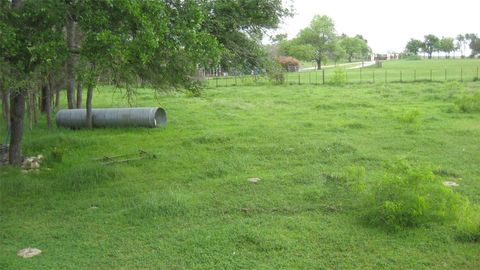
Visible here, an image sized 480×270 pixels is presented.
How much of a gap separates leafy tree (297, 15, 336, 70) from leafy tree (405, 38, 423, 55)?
186 feet

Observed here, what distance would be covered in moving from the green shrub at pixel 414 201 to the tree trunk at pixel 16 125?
844 cm

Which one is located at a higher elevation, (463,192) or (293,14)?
(293,14)

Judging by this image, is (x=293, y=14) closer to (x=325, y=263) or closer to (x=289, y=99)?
(x=325, y=263)

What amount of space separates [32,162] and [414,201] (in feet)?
29.3

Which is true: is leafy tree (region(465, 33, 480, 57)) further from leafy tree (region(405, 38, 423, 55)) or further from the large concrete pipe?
the large concrete pipe

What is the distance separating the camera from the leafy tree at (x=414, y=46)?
136800 millimetres

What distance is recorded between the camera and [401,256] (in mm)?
6461

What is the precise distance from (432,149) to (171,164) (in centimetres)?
702

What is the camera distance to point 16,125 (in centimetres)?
1137

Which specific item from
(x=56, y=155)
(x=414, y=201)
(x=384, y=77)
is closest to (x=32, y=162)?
(x=56, y=155)

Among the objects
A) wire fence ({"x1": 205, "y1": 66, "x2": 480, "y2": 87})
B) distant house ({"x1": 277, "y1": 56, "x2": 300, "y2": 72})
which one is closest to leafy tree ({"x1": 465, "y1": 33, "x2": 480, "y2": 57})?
distant house ({"x1": 277, "y1": 56, "x2": 300, "y2": 72})

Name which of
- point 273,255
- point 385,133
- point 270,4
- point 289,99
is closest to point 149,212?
point 273,255

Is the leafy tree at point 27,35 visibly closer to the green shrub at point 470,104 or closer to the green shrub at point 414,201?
the green shrub at point 414,201

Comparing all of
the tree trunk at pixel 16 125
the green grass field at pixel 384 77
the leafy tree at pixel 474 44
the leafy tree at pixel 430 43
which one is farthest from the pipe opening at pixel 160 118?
the leafy tree at pixel 430 43
